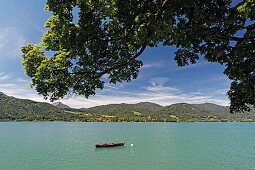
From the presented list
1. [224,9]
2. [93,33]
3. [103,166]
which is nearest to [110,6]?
[93,33]

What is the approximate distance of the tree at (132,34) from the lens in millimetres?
7852

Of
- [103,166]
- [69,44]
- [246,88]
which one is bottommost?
[103,166]

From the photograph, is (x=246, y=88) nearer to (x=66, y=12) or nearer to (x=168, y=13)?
Answer: (x=168, y=13)

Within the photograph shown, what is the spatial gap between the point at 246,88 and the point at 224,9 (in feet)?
12.8

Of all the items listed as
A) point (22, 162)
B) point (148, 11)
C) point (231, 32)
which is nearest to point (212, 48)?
point (231, 32)

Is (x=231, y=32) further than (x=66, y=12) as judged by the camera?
Yes

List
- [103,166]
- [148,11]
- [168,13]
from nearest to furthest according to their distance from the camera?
[168,13] → [148,11] → [103,166]

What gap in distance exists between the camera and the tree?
7.85 meters

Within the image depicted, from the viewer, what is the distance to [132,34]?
376 inches

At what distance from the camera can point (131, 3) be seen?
8352mm

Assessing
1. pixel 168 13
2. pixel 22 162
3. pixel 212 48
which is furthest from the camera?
pixel 22 162

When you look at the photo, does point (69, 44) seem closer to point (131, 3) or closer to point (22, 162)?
point (131, 3)

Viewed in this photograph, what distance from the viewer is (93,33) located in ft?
27.6

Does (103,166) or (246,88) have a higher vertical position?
(246,88)
